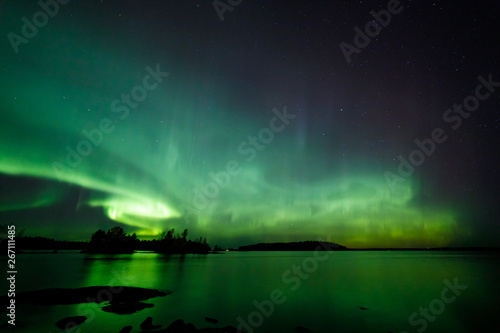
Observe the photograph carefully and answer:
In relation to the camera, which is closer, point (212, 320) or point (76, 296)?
point (212, 320)

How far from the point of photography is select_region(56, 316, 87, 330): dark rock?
15.4 meters

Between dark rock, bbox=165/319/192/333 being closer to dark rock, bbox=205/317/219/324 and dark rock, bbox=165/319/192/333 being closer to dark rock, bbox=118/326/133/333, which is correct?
dark rock, bbox=118/326/133/333

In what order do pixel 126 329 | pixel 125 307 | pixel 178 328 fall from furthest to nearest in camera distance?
pixel 125 307 < pixel 126 329 < pixel 178 328

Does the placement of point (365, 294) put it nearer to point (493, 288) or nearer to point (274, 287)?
point (274, 287)

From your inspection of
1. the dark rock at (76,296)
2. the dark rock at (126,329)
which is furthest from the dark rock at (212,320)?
the dark rock at (76,296)

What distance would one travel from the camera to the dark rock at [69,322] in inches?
605

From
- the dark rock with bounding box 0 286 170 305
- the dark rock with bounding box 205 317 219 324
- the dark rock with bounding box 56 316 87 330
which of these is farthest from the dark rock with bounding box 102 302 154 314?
the dark rock with bounding box 205 317 219 324

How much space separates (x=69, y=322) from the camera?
15.9 metres

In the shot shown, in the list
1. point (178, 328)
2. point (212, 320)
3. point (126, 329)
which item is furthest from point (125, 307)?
point (178, 328)

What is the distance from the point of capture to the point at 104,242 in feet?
513

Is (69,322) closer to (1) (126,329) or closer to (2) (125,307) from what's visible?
(2) (125,307)

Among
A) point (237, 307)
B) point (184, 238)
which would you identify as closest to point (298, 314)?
point (237, 307)

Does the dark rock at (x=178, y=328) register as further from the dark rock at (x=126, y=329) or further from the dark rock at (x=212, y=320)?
the dark rock at (x=212, y=320)

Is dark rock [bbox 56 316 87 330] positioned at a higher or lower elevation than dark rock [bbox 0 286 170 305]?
higher
